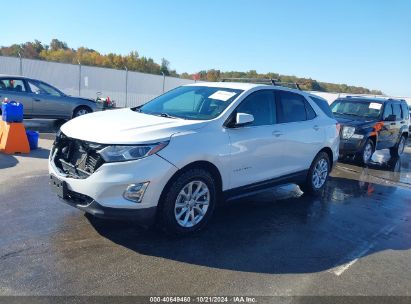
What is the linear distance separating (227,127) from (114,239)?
1921 millimetres

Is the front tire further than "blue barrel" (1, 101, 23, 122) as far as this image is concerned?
No

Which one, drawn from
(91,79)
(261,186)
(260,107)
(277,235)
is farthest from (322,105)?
(91,79)

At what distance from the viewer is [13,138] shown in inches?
329

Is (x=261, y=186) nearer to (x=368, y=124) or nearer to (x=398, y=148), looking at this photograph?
(x=368, y=124)

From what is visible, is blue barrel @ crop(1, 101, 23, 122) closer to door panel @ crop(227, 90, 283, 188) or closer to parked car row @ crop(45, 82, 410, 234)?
parked car row @ crop(45, 82, 410, 234)

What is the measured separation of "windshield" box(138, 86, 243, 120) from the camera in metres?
5.21

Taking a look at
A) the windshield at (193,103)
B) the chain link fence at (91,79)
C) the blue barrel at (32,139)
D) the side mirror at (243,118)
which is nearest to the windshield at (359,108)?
the windshield at (193,103)

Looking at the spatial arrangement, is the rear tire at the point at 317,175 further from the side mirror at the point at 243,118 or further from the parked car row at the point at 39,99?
the parked car row at the point at 39,99

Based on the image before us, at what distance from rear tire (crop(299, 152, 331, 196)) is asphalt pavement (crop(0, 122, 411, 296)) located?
0.49 m

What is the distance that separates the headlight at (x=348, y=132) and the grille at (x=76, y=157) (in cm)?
793

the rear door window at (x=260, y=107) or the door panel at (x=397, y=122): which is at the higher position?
the rear door window at (x=260, y=107)

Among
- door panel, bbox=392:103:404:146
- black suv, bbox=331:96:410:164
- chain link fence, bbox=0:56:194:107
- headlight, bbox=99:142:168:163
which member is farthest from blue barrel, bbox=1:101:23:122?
chain link fence, bbox=0:56:194:107

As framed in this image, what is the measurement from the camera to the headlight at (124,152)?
4.09m

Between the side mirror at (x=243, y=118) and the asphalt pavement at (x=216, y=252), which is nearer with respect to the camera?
the asphalt pavement at (x=216, y=252)
